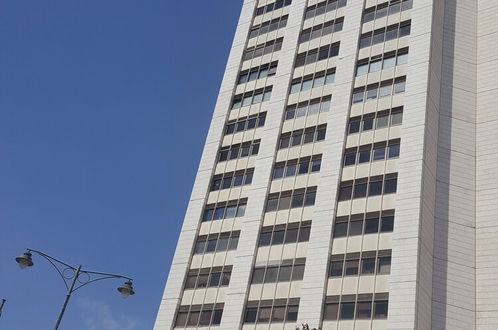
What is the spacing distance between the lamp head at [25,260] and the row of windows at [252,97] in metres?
35.1

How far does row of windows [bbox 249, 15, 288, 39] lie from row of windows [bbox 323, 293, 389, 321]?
32516 mm

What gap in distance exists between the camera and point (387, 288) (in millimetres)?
38406

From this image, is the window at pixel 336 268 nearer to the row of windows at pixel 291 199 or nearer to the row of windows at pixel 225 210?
the row of windows at pixel 291 199

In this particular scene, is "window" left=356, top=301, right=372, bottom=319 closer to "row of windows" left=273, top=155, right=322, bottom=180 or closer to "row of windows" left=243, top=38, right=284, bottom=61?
"row of windows" left=273, top=155, right=322, bottom=180

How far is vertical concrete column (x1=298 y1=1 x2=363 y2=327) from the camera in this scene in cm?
4053

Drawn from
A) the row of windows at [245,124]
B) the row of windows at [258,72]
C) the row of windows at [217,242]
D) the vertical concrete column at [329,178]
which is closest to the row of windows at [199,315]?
the row of windows at [217,242]

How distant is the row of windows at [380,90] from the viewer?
48219 mm

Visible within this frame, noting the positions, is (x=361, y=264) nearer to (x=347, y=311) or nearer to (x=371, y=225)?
(x=371, y=225)

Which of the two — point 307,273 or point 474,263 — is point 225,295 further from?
point 474,263

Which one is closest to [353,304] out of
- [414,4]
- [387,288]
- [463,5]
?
[387,288]

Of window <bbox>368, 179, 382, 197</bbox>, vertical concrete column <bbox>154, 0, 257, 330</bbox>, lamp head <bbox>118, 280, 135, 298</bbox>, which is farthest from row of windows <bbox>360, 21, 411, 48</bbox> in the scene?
lamp head <bbox>118, 280, 135, 298</bbox>

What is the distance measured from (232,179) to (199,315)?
42.2 feet

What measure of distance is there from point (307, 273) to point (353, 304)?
4.20 m

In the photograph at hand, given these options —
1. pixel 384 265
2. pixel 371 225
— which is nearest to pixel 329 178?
pixel 371 225
